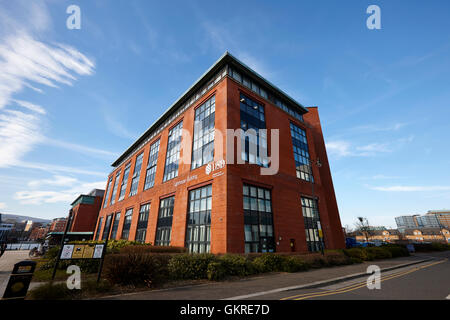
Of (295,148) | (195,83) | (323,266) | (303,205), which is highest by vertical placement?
(195,83)

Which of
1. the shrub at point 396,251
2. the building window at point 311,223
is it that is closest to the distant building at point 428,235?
the shrub at point 396,251

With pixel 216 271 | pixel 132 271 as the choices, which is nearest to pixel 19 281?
pixel 132 271

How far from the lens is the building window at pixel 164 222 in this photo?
25706 millimetres

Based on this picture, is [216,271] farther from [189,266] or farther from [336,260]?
[336,260]

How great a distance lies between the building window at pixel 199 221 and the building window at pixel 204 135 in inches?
147

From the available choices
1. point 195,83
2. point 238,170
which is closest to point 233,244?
point 238,170

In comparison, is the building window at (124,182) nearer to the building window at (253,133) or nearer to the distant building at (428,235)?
the building window at (253,133)

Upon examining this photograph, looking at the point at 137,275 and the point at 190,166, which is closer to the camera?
the point at 137,275

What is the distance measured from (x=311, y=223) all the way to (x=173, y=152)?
917 inches
